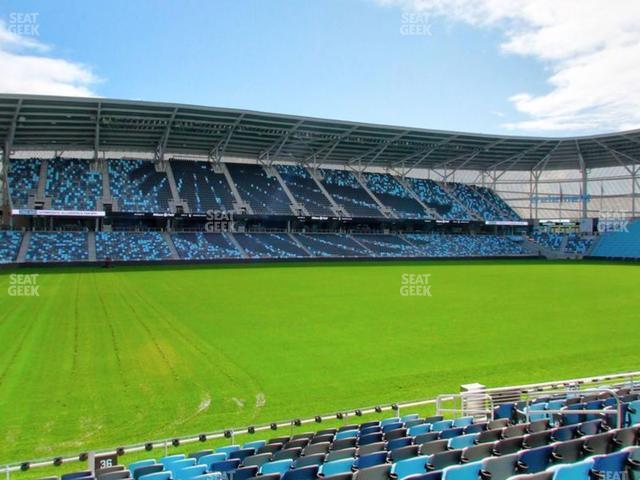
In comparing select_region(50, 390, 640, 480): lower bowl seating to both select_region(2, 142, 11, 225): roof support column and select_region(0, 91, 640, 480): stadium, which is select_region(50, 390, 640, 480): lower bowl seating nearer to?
select_region(0, 91, 640, 480): stadium

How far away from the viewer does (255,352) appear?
55.3ft

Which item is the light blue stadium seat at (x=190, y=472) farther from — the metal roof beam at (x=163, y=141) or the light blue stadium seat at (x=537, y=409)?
the metal roof beam at (x=163, y=141)

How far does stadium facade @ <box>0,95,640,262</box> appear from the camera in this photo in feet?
182

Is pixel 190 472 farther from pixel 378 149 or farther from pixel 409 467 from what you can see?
pixel 378 149

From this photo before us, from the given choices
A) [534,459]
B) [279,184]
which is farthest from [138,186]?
[534,459]

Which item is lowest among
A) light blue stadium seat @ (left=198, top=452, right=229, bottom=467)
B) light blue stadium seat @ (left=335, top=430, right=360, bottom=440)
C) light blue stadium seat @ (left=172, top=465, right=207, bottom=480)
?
light blue stadium seat @ (left=335, top=430, right=360, bottom=440)

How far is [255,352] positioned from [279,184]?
54800mm

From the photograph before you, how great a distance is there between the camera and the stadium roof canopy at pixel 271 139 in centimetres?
5219

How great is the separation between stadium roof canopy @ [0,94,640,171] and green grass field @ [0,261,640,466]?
25665 mm

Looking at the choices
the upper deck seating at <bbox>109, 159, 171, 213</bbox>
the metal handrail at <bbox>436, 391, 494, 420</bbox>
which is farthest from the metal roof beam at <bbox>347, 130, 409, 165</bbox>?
the metal handrail at <bbox>436, 391, 494, 420</bbox>

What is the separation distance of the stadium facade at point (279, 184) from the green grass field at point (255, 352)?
27.2 meters

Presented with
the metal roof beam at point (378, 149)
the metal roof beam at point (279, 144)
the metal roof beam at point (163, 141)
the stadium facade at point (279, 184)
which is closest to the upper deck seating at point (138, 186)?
the stadium facade at point (279, 184)

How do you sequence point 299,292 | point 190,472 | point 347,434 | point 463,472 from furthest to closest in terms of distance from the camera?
1. point 299,292
2. point 347,434
3. point 190,472
4. point 463,472

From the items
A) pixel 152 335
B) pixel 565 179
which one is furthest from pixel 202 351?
pixel 565 179
